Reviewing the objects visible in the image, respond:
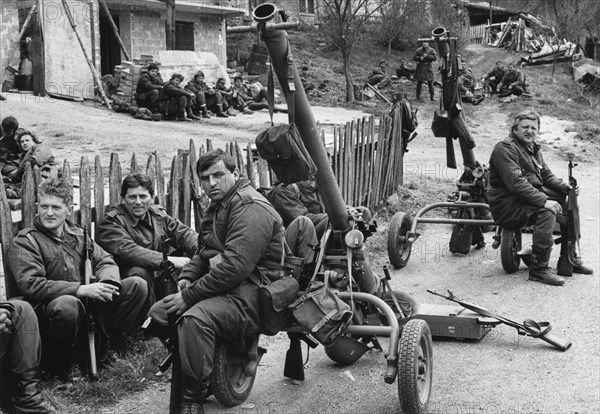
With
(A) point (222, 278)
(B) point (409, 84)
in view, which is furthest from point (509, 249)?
(B) point (409, 84)

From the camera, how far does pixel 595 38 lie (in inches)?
1545

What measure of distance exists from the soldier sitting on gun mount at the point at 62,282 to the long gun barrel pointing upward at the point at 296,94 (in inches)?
56.6

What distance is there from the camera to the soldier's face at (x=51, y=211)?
5.31m

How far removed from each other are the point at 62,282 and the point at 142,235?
1.05 metres

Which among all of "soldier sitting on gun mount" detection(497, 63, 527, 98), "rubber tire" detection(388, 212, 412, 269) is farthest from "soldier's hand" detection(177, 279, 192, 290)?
"soldier sitting on gun mount" detection(497, 63, 527, 98)

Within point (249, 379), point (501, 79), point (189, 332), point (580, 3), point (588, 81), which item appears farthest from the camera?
point (580, 3)

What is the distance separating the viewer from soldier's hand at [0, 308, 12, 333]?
459 centimetres

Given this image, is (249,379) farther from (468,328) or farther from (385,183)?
(385,183)

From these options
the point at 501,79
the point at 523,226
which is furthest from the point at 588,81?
the point at 523,226

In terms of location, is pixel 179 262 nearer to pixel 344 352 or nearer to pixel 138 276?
pixel 138 276

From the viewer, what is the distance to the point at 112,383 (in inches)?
211

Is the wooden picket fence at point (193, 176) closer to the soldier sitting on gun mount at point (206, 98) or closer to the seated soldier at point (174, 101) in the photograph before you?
the seated soldier at point (174, 101)

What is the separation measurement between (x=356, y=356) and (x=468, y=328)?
107 cm

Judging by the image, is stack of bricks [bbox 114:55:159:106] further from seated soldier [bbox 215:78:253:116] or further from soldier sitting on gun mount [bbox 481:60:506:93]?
soldier sitting on gun mount [bbox 481:60:506:93]
